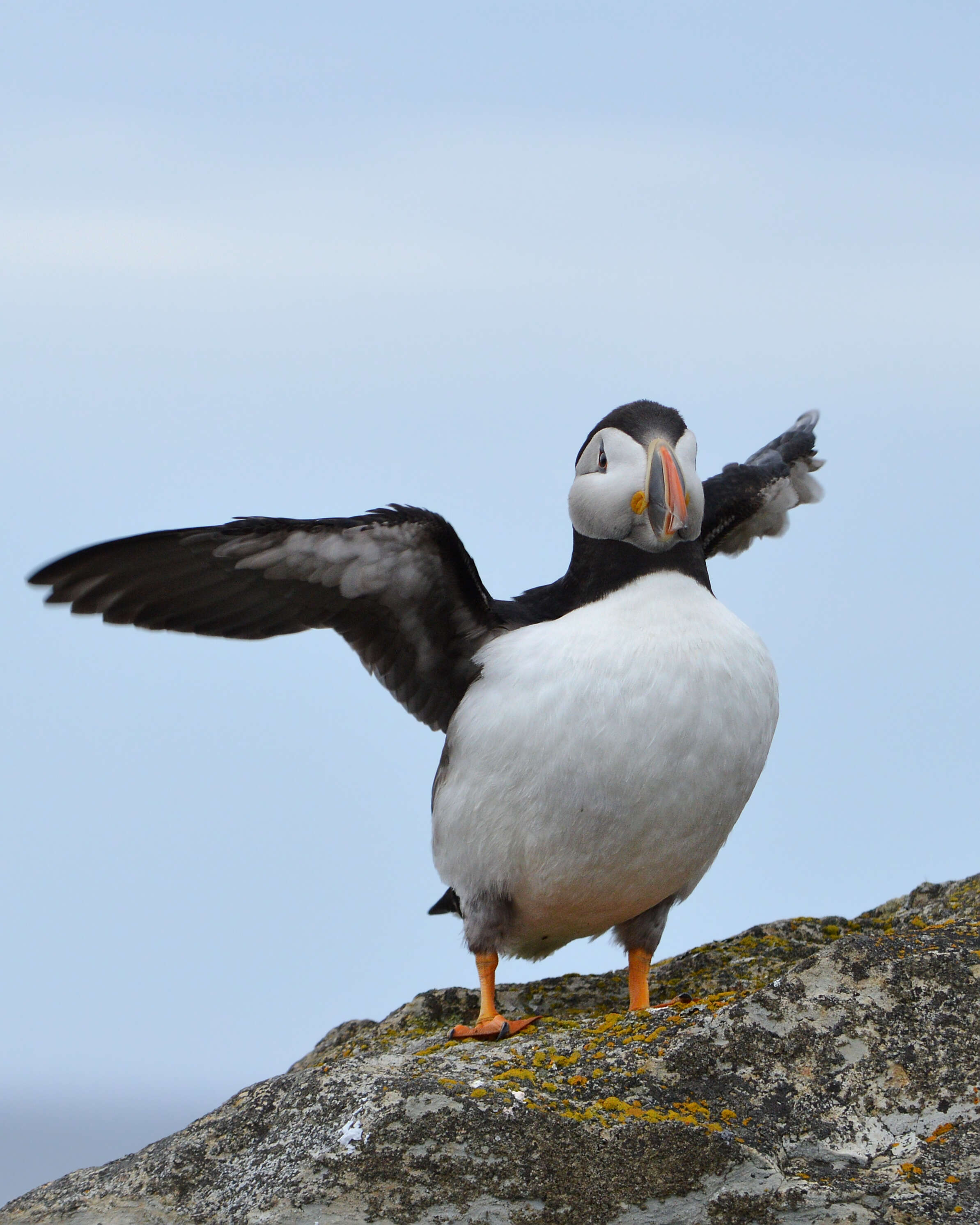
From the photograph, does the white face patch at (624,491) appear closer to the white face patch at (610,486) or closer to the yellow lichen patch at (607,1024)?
the white face patch at (610,486)

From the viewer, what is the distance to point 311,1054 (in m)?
8.11

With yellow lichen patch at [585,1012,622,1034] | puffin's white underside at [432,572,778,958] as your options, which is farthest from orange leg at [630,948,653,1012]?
yellow lichen patch at [585,1012,622,1034]

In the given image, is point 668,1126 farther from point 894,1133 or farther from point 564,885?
point 564,885

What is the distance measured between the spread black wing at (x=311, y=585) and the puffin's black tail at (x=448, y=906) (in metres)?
1.29

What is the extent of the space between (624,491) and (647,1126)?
2.94 meters

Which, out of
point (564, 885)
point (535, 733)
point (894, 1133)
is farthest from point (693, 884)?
point (894, 1133)

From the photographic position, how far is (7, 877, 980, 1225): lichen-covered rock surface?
4633 millimetres

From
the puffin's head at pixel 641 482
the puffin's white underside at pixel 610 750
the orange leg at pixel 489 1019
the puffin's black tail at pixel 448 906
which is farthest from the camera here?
the puffin's black tail at pixel 448 906

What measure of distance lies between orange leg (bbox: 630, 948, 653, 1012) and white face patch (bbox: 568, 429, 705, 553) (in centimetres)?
215

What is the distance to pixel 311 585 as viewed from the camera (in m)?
6.62

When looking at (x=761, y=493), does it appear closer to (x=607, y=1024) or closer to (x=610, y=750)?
(x=610, y=750)

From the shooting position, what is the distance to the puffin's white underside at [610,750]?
614cm

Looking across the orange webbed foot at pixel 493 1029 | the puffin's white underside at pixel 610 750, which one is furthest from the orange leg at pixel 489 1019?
the puffin's white underside at pixel 610 750

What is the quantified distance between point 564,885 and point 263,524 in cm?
227
